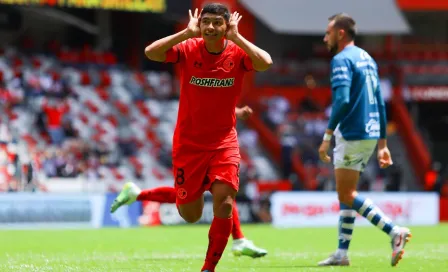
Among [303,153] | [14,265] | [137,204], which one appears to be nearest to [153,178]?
[137,204]

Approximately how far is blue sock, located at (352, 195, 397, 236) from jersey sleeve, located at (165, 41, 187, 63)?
106 inches

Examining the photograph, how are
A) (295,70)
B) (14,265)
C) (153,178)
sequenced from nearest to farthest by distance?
1. (14,265)
2. (153,178)
3. (295,70)

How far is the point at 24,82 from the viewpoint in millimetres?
26781

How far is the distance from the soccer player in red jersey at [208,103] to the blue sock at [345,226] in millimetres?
2226

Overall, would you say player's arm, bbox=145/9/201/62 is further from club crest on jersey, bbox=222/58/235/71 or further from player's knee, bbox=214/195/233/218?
player's knee, bbox=214/195/233/218

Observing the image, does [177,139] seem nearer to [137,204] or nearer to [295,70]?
[137,204]

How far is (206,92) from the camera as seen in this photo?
27.8ft

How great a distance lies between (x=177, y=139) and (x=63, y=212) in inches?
525

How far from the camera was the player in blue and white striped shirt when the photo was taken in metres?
9.94

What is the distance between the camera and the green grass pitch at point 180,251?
9719 millimetres

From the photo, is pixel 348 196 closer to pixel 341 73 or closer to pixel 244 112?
pixel 341 73

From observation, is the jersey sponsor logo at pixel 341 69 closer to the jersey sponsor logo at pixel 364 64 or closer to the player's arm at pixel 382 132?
the jersey sponsor logo at pixel 364 64

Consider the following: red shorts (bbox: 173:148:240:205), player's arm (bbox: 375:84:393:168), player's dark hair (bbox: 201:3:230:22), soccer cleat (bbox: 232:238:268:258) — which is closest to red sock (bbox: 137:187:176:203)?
soccer cleat (bbox: 232:238:268:258)

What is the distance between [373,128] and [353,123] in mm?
227
